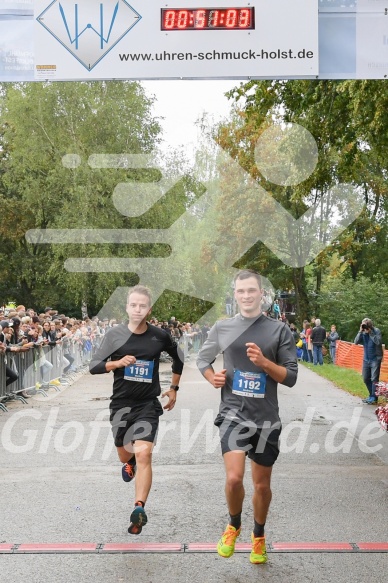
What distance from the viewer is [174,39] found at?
884 centimetres

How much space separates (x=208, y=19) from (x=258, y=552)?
519 centimetres

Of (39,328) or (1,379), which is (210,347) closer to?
(1,379)

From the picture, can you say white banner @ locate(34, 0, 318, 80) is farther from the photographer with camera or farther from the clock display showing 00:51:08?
the photographer with camera

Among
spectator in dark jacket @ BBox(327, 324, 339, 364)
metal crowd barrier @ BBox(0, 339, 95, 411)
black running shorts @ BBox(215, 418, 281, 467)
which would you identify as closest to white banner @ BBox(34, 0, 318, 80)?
black running shorts @ BBox(215, 418, 281, 467)

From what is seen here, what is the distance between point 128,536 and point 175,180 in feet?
134

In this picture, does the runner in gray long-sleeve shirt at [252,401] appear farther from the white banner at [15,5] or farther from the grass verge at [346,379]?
the grass verge at [346,379]

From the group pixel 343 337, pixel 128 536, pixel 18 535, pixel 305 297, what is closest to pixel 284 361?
pixel 128 536

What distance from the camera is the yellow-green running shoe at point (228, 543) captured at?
5.65 meters

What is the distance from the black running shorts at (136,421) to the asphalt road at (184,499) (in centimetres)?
66

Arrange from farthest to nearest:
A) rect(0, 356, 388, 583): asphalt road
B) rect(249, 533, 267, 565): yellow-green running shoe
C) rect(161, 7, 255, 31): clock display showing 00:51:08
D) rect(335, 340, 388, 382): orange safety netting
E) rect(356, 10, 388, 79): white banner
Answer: rect(335, 340, 388, 382): orange safety netting
rect(356, 10, 388, 79): white banner
rect(161, 7, 255, 31): clock display showing 00:51:08
rect(249, 533, 267, 565): yellow-green running shoe
rect(0, 356, 388, 583): asphalt road

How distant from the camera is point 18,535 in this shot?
21.1 ft

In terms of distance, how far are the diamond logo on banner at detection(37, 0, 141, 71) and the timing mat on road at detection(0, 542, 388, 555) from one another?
4.75 metres

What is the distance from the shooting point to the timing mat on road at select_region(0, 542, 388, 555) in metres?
5.98

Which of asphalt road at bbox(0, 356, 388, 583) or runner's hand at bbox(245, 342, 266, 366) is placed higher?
runner's hand at bbox(245, 342, 266, 366)
